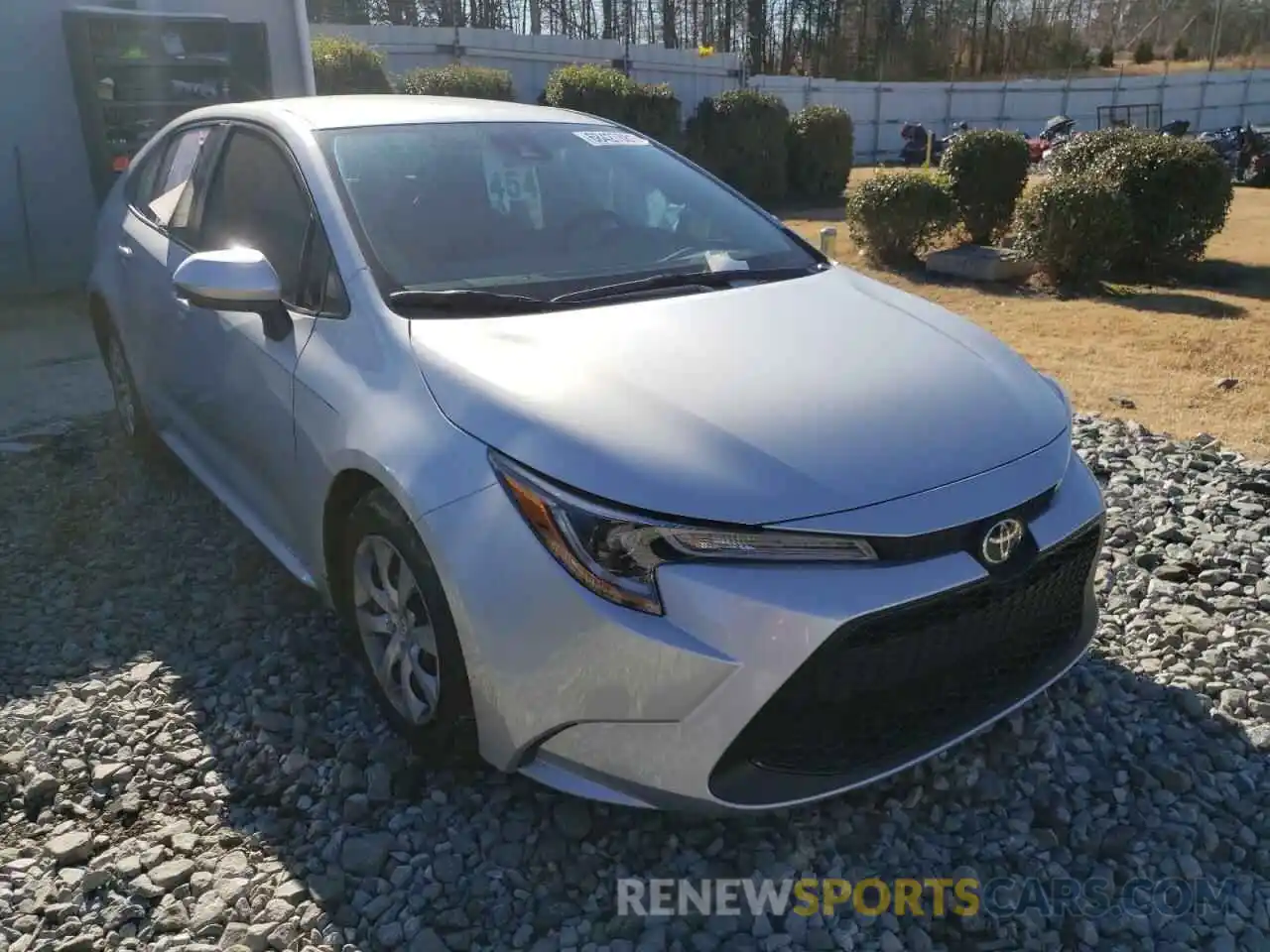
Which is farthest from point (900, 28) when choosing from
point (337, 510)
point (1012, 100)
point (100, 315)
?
point (337, 510)

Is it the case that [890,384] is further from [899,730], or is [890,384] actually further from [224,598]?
[224,598]

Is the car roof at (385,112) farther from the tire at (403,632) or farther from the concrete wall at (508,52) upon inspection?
the concrete wall at (508,52)

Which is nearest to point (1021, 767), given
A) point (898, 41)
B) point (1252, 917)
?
point (1252, 917)

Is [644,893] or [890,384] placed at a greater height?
[890,384]

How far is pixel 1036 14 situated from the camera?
2349 inches

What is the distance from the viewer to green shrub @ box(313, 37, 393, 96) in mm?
14906

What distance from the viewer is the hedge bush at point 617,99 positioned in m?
16.3

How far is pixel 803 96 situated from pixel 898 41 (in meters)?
25.7

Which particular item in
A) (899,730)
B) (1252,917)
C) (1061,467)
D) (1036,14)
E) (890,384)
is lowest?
(1252,917)

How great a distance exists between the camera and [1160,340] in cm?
770

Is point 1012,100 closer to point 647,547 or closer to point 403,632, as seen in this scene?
point 403,632

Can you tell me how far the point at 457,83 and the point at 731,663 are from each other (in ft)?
52.3

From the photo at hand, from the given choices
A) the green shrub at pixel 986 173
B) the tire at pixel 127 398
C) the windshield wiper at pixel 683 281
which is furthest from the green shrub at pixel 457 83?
the windshield wiper at pixel 683 281

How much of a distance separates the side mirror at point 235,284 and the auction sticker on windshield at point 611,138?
1275 mm
